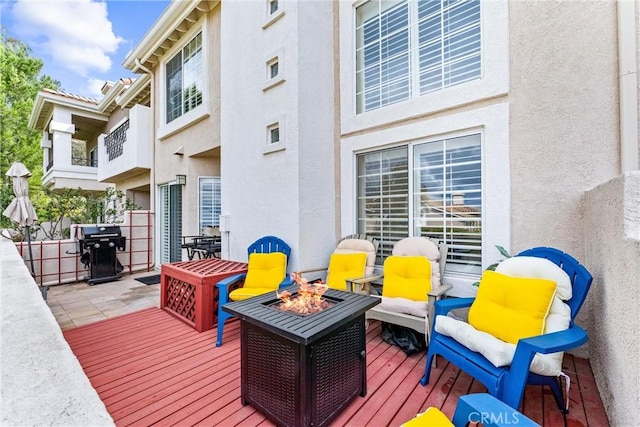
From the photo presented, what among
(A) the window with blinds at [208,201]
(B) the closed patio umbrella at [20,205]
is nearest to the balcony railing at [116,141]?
(B) the closed patio umbrella at [20,205]

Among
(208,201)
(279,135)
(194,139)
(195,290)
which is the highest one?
(194,139)

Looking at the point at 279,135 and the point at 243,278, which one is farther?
the point at 279,135

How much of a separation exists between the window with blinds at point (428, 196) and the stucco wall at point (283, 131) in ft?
2.32

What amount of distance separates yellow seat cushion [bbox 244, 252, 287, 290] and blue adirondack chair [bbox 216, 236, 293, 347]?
10 centimetres

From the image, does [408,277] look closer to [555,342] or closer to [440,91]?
[555,342]

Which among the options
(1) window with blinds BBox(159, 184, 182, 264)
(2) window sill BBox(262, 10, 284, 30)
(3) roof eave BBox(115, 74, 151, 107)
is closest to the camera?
(2) window sill BBox(262, 10, 284, 30)

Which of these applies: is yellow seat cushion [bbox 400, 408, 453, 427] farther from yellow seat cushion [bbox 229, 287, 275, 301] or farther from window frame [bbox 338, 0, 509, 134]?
window frame [bbox 338, 0, 509, 134]

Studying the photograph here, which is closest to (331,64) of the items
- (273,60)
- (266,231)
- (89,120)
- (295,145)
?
(273,60)

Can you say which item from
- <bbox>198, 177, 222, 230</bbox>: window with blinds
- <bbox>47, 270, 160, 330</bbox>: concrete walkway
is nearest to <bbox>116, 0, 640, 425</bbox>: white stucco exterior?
<bbox>198, 177, 222, 230</bbox>: window with blinds

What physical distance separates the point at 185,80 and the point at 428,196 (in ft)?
22.5

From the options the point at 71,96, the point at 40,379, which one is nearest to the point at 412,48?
the point at 40,379

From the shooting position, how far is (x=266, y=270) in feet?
13.5

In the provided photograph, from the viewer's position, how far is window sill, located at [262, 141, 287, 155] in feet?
14.6

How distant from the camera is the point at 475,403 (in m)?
1.31
